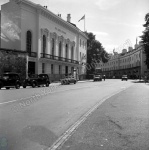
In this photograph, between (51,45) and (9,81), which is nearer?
(9,81)

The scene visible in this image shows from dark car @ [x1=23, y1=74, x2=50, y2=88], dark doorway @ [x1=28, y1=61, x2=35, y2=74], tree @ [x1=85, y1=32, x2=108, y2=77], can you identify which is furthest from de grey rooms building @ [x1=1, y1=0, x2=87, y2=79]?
tree @ [x1=85, y1=32, x2=108, y2=77]

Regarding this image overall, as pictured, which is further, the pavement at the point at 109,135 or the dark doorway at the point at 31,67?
the dark doorway at the point at 31,67

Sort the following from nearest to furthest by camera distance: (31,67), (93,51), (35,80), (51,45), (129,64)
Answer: (35,80) < (31,67) < (51,45) < (93,51) < (129,64)

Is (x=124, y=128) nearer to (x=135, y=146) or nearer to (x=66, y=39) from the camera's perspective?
(x=135, y=146)

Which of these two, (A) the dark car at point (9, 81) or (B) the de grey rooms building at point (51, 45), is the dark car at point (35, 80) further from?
(B) the de grey rooms building at point (51, 45)

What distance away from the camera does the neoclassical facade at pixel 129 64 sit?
7831 cm

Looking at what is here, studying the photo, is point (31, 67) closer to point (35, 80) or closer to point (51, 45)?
point (51, 45)

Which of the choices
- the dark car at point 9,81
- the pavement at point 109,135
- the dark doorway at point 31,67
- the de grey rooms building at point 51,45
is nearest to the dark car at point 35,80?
the dark car at point 9,81

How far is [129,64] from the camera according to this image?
3652 inches

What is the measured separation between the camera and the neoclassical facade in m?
78.3

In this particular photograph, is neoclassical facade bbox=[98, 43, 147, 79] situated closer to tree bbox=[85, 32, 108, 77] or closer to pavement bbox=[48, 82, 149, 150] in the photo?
tree bbox=[85, 32, 108, 77]

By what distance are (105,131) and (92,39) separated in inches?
2763

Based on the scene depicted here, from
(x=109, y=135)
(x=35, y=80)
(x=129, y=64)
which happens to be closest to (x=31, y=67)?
(x=35, y=80)

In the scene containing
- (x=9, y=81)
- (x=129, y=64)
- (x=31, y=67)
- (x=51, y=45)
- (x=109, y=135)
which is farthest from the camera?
(x=129, y=64)
